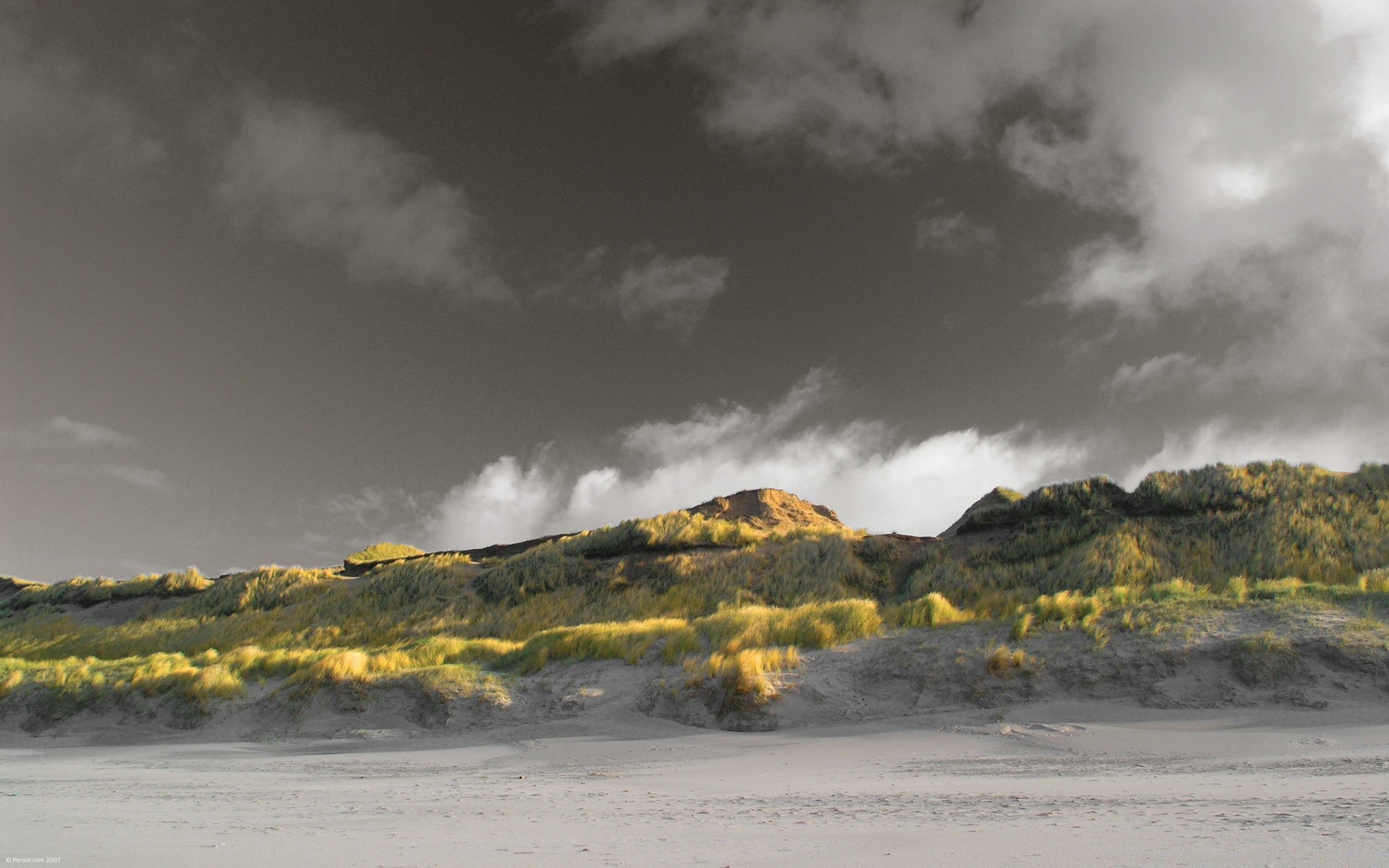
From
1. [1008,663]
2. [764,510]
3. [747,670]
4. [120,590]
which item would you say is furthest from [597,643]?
[120,590]

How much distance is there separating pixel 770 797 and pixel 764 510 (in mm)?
33470

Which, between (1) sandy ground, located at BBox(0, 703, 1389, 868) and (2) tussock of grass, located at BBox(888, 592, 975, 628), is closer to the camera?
(1) sandy ground, located at BBox(0, 703, 1389, 868)

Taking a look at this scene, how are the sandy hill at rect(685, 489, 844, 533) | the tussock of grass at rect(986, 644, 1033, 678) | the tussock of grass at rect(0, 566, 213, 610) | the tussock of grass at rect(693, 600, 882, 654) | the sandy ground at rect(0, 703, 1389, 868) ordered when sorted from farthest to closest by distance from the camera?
the sandy hill at rect(685, 489, 844, 533) < the tussock of grass at rect(0, 566, 213, 610) < the tussock of grass at rect(693, 600, 882, 654) < the tussock of grass at rect(986, 644, 1033, 678) < the sandy ground at rect(0, 703, 1389, 868)

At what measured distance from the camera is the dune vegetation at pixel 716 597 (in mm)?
10453

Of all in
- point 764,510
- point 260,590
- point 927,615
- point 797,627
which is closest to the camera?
point 797,627

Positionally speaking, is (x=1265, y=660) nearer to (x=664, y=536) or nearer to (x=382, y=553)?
(x=664, y=536)

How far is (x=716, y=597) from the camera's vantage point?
18797 mm

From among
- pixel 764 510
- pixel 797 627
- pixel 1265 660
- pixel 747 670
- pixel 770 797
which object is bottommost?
pixel 770 797

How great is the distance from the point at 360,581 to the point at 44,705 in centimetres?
1473

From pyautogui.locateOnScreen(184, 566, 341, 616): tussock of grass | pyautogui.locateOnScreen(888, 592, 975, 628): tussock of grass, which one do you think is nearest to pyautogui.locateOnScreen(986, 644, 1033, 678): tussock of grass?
pyautogui.locateOnScreen(888, 592, 975, 628): tussock of grass

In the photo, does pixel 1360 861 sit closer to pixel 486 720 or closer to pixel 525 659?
pixel 486 720

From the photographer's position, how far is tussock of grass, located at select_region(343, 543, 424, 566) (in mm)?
37466

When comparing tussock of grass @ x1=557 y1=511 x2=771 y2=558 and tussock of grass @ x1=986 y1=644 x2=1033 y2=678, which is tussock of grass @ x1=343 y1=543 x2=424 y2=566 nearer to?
tussock of grass @ x1=557 y1=511 x2=771 y2=558

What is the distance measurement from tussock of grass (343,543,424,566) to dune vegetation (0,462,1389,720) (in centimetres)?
622
